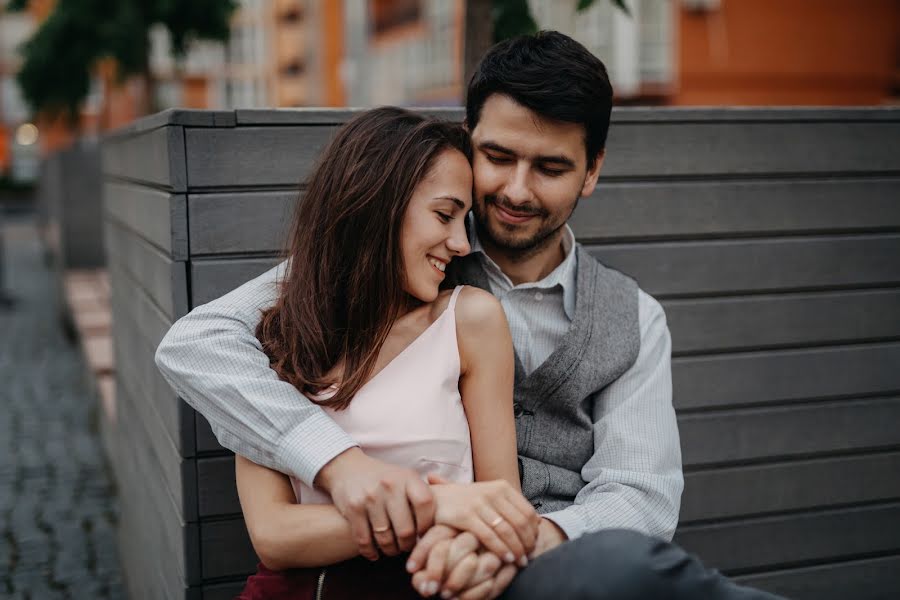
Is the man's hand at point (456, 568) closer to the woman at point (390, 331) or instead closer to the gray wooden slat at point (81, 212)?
the woman at point (390, 331)

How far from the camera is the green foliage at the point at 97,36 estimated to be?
10.7 meters

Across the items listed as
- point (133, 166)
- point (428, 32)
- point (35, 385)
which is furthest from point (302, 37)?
point (133, 166)

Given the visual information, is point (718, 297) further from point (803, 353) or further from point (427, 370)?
point (427, 370)

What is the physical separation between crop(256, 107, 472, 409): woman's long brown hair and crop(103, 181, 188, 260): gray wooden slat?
0.47 metres

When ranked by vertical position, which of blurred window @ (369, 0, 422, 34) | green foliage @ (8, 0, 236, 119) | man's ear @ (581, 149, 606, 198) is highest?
blurred window @ (369, 0, 422, 34)

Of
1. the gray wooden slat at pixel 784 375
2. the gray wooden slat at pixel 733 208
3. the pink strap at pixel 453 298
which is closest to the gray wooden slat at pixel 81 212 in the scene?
the gray wooden slat at pixel 733 208

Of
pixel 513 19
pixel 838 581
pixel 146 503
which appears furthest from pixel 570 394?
pixel 513 19

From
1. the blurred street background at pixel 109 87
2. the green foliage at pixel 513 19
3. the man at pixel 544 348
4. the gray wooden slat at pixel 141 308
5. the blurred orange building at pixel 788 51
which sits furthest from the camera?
the blurred orange building at pixel 788 51

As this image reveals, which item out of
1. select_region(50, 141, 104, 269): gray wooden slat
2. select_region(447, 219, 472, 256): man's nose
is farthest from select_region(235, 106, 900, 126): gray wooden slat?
select_region(50, 141, 104, 269): gray wooden slat

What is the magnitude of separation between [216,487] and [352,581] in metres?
0.70

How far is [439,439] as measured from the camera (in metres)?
2.12

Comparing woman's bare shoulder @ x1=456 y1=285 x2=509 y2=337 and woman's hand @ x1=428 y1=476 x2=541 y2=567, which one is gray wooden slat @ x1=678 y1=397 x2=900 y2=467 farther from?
woman's hand @ x1=428 y1=476 x2=541 y2=567

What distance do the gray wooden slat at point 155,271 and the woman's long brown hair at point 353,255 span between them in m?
0.43

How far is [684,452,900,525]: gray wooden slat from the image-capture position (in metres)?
3.08
